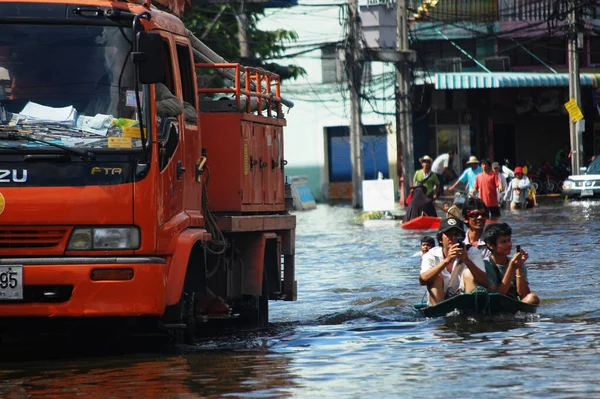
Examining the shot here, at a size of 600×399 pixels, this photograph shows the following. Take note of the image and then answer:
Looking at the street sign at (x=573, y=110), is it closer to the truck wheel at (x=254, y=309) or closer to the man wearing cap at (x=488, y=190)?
the man wearing cap at (x=488, y=190)

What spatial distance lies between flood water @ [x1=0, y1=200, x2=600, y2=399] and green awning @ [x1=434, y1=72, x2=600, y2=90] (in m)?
25.8

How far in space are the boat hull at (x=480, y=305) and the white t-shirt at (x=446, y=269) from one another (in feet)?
0.87

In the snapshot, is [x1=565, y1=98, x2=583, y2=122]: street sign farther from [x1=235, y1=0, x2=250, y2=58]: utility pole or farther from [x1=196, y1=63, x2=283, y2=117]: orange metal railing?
[x1=196, y1=63, x2=283, y2=117]: orange metal railing

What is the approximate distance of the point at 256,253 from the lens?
11.4 metres

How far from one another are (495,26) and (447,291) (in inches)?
1384

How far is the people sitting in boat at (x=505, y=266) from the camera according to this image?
11.2m

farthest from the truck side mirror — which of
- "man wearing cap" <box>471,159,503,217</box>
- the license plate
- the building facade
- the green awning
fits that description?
the building facade

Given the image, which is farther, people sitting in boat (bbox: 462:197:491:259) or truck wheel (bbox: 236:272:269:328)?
truck wheel (bbox: 236:272:269:328)

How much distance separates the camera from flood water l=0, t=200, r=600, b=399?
311 inches

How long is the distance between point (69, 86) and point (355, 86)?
3006cm

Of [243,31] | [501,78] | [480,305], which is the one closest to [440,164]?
[501,78]

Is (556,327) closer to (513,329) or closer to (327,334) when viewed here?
(513,329)

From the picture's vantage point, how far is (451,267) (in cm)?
1179

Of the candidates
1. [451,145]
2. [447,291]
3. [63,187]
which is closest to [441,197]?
[451,145]
